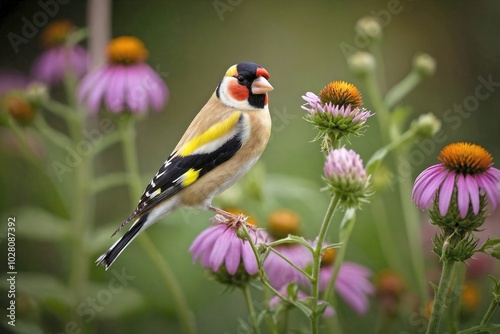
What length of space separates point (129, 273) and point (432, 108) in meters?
1.15

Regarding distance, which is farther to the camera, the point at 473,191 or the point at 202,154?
the point at 202,154

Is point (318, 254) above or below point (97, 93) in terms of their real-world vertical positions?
below

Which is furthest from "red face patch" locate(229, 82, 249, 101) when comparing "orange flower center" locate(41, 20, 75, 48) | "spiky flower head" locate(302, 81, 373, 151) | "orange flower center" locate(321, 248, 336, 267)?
"orange flower center" locate(41, 20, 75, 48)

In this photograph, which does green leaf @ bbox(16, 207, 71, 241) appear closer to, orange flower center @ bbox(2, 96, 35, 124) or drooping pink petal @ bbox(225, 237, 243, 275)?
orange flower center @ bbox(2, 96, 35, 124)

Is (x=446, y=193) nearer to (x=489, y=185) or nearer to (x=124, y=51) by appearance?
(x=489, y=185)

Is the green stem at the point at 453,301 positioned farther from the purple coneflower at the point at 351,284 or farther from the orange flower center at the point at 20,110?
the orange flower center at the point at 20,110

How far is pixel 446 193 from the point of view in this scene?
0.82m

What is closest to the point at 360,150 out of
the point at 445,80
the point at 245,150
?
the point at 445,80

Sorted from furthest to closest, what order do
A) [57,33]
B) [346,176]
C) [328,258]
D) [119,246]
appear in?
[57,33], [328,258], [119,246], [346,176]

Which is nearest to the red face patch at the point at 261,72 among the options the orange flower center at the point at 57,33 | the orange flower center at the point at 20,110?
the orange flower center at the point at 20,110

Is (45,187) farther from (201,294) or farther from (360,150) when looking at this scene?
(360,150)

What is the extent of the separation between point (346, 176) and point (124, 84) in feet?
2.33

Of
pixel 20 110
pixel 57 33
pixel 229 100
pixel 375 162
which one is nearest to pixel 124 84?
pixel 20 110

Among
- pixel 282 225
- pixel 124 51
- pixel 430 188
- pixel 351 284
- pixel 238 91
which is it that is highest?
pixel 124 51
